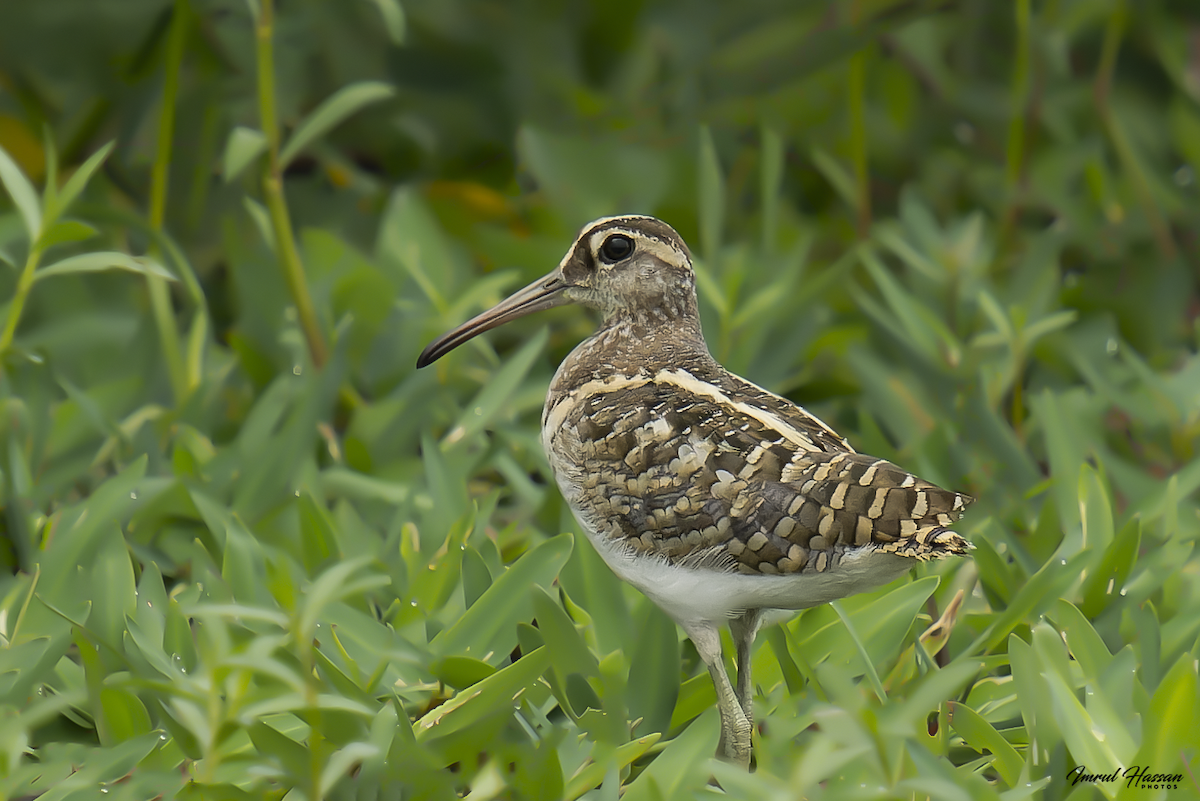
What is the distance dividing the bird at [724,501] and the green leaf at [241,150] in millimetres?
976

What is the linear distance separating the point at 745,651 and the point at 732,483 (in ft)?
1.19

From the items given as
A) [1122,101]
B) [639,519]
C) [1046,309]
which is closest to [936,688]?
[639,519]

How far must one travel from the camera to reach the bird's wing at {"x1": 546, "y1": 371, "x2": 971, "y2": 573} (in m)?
1.83

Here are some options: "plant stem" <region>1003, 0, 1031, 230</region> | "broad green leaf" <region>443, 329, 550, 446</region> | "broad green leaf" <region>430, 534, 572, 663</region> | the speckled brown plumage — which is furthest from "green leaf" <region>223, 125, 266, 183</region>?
"plant stem" <region>1003, 0, 1031, 230</region>

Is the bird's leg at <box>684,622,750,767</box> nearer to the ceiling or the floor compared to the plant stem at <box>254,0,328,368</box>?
nearer to the floor

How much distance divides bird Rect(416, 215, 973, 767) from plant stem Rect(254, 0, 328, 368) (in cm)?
106

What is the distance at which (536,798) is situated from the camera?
6.24 feet

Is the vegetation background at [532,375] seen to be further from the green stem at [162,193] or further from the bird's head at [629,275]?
the bird's head at [629,275]

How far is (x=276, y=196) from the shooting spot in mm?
3035

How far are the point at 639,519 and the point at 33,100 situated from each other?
2.73 metres

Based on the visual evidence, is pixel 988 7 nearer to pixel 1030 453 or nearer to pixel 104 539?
pixel 1030 453

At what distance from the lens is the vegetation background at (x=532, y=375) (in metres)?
1.92

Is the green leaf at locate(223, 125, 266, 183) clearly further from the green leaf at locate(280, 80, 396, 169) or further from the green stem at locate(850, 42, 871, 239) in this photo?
the green stem at locate(850, 42, 871, 239)

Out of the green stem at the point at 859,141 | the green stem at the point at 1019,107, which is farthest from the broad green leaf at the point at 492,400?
the green stem at the point at 1019,107
